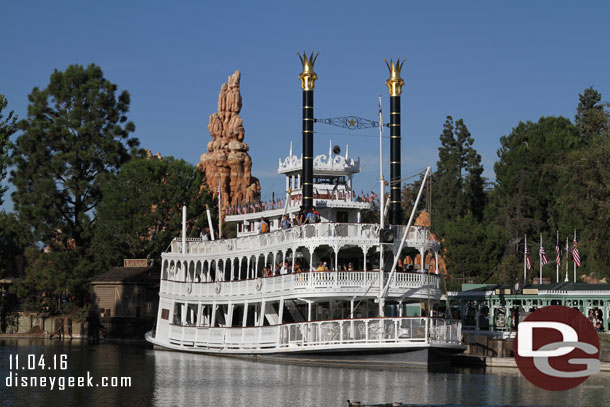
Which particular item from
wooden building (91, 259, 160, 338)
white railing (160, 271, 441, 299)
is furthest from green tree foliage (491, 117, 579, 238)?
white railing (160, 271, 441, 299)

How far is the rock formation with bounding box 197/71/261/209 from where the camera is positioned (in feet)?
463

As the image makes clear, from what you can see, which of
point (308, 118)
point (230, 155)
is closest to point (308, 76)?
point (308, 118)

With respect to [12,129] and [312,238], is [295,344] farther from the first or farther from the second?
[12,129]

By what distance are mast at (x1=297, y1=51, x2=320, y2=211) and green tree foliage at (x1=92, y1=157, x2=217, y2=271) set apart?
24.3 m

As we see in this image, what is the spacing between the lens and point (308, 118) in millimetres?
46938

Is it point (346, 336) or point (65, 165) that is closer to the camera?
point (346, 336)

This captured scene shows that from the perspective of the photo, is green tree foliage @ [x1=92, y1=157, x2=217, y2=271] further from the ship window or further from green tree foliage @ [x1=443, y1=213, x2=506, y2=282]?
the ship window

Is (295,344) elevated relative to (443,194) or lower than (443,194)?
lower

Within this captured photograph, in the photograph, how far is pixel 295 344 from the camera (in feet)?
125

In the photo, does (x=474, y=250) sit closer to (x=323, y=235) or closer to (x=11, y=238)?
(x=11, y=238)

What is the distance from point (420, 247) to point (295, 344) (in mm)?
6196

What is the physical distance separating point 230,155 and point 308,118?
99373 millimetres

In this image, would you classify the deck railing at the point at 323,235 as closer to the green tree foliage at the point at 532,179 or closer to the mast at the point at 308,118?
the mast at the point at 308,118

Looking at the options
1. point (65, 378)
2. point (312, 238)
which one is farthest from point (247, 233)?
point (65, 378)
